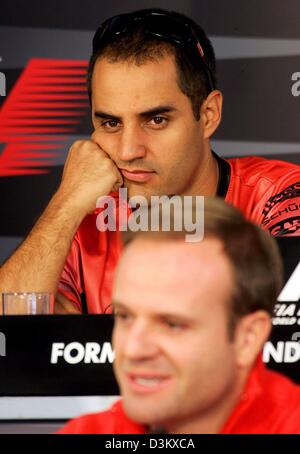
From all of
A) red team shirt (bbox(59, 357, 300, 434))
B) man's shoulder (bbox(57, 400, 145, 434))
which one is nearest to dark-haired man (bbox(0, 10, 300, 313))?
man's shoulder (bbox(57, 400, 145, 434))

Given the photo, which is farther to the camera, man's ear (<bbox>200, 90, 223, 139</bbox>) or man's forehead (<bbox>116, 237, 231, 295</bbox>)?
man's ear (<bbox>200, 90, 223, 139</bbox>)

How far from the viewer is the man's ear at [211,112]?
2.92m

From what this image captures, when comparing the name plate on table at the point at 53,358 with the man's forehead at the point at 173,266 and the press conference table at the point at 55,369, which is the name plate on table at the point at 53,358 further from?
the man's forehead at the point at 173,266

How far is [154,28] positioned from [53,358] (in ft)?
3.83

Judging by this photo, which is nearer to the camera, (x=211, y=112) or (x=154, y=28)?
(x=154, y=28)

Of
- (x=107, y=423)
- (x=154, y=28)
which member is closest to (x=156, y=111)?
(x=154, y=28)

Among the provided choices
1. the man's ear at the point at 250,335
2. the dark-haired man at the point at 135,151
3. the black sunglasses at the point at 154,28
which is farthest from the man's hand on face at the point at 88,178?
the man's ear at the point at 250,335

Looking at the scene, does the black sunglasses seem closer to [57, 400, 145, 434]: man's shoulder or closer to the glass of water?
the glass of water

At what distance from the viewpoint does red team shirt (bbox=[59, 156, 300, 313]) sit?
2.73 m

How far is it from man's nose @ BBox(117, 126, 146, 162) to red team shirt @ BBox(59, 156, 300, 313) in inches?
10.6

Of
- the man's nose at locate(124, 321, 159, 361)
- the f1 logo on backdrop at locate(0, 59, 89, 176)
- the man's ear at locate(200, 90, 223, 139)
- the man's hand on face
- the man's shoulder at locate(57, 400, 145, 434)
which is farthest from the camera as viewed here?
the f1 logo on backdrop at locate(0, 59, 89, 176)

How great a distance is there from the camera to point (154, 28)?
108 inches

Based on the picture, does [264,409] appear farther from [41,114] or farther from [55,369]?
[41,114]

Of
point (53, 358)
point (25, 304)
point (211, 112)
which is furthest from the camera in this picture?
point (211, 112)
